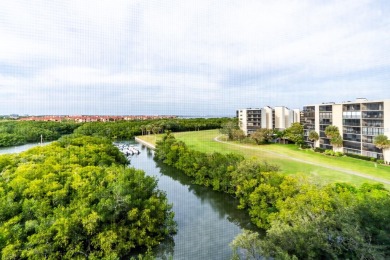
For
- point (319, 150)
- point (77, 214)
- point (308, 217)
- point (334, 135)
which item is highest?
point (334, 135)

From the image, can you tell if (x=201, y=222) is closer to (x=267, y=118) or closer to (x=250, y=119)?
(x=250, y=119)

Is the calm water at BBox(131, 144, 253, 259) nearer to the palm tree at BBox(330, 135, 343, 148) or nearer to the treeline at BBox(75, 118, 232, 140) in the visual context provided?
the palm tree at BBox(330, 135, 343, 148)

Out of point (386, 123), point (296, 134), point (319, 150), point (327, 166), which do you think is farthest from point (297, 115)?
point (327, 166)

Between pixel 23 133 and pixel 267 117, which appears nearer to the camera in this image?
pixel 23 133

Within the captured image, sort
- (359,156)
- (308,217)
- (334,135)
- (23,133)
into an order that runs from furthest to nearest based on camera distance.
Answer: (23,133) → (334,135) → (359,156) → (308,217)

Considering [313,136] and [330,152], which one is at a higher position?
[313,136]

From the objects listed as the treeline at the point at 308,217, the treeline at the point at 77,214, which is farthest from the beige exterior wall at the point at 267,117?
the treeline at the point at 77,214

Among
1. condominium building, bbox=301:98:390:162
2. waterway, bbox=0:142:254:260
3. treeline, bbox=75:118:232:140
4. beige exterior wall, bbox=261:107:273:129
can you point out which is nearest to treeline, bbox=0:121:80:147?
treeline, bbox=75:118:232:140
